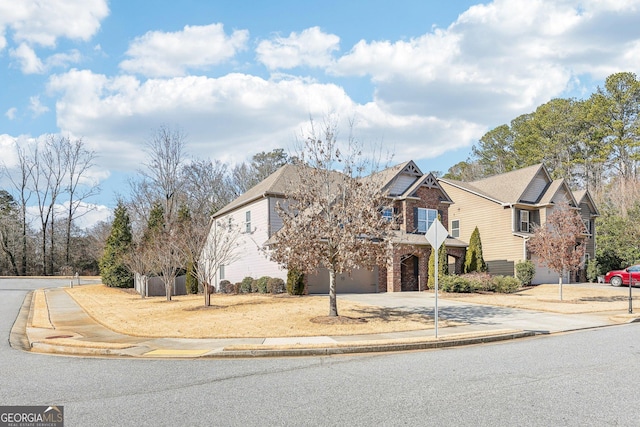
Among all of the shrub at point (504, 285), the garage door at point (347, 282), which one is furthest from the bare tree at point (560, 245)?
the garage door at point (347, 282)

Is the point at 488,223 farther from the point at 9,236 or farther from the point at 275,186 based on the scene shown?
the point at 9,236

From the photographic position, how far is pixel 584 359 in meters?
9.73

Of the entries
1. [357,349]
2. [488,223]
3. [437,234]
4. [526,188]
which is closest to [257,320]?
[357,349]

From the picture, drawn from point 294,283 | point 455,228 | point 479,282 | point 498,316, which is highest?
point 455,228

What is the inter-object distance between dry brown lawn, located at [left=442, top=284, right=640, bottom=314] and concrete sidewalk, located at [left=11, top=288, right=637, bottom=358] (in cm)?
322

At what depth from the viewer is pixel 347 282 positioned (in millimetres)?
28672

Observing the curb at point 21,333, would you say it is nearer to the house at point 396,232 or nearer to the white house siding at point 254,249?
the white house siding at point 254,249

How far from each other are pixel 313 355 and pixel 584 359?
5.50 m

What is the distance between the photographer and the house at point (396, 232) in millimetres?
28547

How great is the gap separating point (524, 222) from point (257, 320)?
87.4ft

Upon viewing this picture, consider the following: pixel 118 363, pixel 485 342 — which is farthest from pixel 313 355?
pixel 485 342

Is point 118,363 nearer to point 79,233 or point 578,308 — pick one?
point 578,308

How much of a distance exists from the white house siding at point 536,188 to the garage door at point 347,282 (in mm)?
14179

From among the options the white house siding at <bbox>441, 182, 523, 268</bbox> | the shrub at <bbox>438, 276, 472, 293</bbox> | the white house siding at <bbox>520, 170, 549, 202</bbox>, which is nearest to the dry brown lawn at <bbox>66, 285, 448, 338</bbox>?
the shrub at <bbox>438, 276, 472, 293</bbox>
